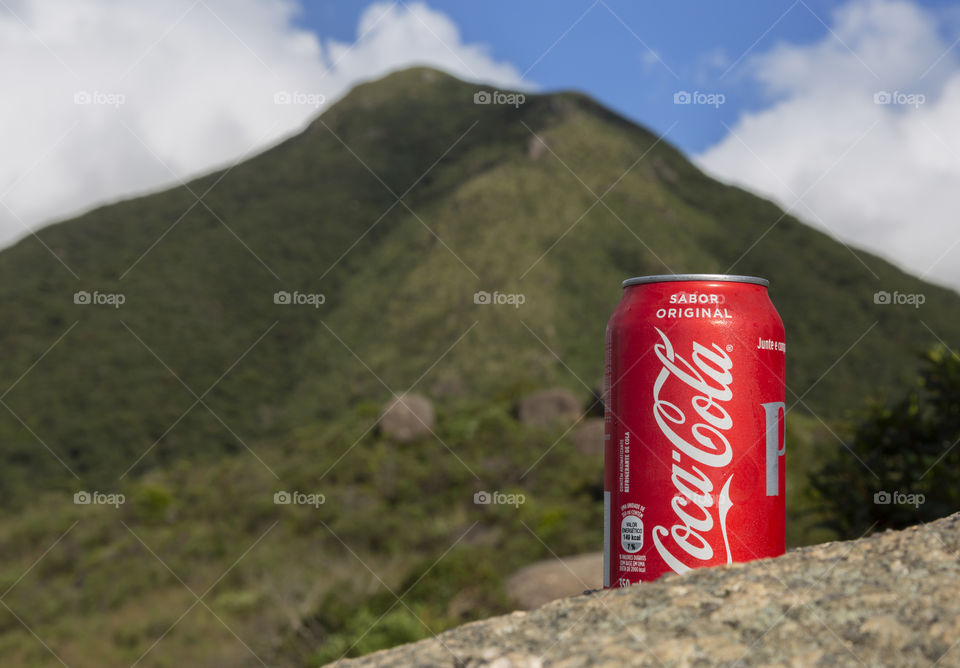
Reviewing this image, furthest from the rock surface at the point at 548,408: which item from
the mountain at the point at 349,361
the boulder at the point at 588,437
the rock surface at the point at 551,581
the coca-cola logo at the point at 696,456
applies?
the coca-cola logo at the point at 696,456

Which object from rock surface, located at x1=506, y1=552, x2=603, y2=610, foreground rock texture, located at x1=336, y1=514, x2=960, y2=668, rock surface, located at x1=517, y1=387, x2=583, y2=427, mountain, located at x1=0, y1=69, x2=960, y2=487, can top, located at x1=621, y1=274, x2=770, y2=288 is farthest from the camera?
mountain, located at x1=0, y1=69, x2=960, y2=487

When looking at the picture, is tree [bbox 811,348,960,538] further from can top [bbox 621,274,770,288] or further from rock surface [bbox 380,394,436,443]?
rock surface [bbox 380,394,436,443]

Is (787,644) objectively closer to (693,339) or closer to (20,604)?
(693,339)

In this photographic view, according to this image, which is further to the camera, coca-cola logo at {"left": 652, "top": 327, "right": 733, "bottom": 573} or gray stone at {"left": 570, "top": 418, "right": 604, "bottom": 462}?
gray stone at {"left": 570, "top": 418, "right": 604, "bottom": 462}

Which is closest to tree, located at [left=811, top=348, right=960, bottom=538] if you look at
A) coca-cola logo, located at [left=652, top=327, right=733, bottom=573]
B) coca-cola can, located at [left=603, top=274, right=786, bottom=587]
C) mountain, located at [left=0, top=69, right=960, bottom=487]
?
coca-cola can, located at [left=603, top=274, right=786, bottom=587]

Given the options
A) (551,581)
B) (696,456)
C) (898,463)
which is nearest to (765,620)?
(696,456)

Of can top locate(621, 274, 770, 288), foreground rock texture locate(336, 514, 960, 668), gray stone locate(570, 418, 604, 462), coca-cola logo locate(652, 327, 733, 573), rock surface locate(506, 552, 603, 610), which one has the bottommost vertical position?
rock surface locate(506, 552, 603, 610)

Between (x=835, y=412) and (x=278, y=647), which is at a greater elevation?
(x=835, y=412)

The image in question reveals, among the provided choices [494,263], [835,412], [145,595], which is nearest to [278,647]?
[145,595]
